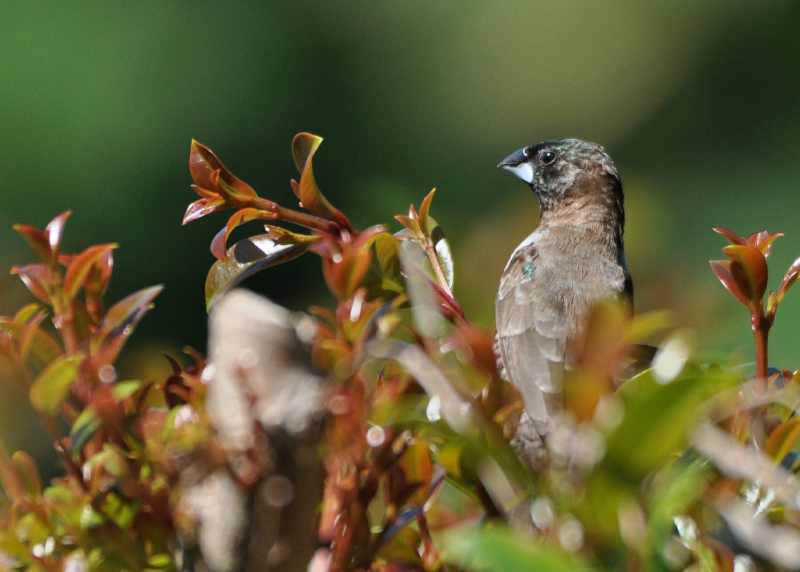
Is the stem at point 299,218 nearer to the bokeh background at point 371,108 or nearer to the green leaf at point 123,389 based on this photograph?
the green leaf at point 123,389

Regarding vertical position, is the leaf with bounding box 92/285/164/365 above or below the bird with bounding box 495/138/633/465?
above

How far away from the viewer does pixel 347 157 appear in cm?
514

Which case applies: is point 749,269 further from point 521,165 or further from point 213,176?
point 521,165

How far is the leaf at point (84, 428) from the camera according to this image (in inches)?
21.3

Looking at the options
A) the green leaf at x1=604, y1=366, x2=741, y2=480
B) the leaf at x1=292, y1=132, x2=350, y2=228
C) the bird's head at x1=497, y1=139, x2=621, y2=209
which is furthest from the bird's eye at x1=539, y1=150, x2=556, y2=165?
the green leaf at x1=604, y1=366, x2=741, y2=480

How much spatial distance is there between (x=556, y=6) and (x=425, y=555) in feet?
17.6

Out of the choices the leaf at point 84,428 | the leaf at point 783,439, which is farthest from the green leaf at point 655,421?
the leaf at point 84,428

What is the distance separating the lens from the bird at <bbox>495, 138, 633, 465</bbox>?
1559 millimetres

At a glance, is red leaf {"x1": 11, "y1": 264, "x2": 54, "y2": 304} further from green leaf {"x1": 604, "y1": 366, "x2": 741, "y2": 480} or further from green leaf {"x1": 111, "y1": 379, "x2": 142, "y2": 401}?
green leaf {"x1": 604, "y1": 366, "x2": 741, "y2": 480}

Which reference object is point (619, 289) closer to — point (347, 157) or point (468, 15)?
point (347, 157)

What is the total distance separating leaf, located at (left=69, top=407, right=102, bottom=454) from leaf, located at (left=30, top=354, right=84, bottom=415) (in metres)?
0.01

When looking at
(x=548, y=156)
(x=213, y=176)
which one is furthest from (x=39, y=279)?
Result: (x=548, y=156)

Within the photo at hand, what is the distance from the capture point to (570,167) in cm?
204

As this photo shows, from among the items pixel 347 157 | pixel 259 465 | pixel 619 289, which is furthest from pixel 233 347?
pixel 347 157
